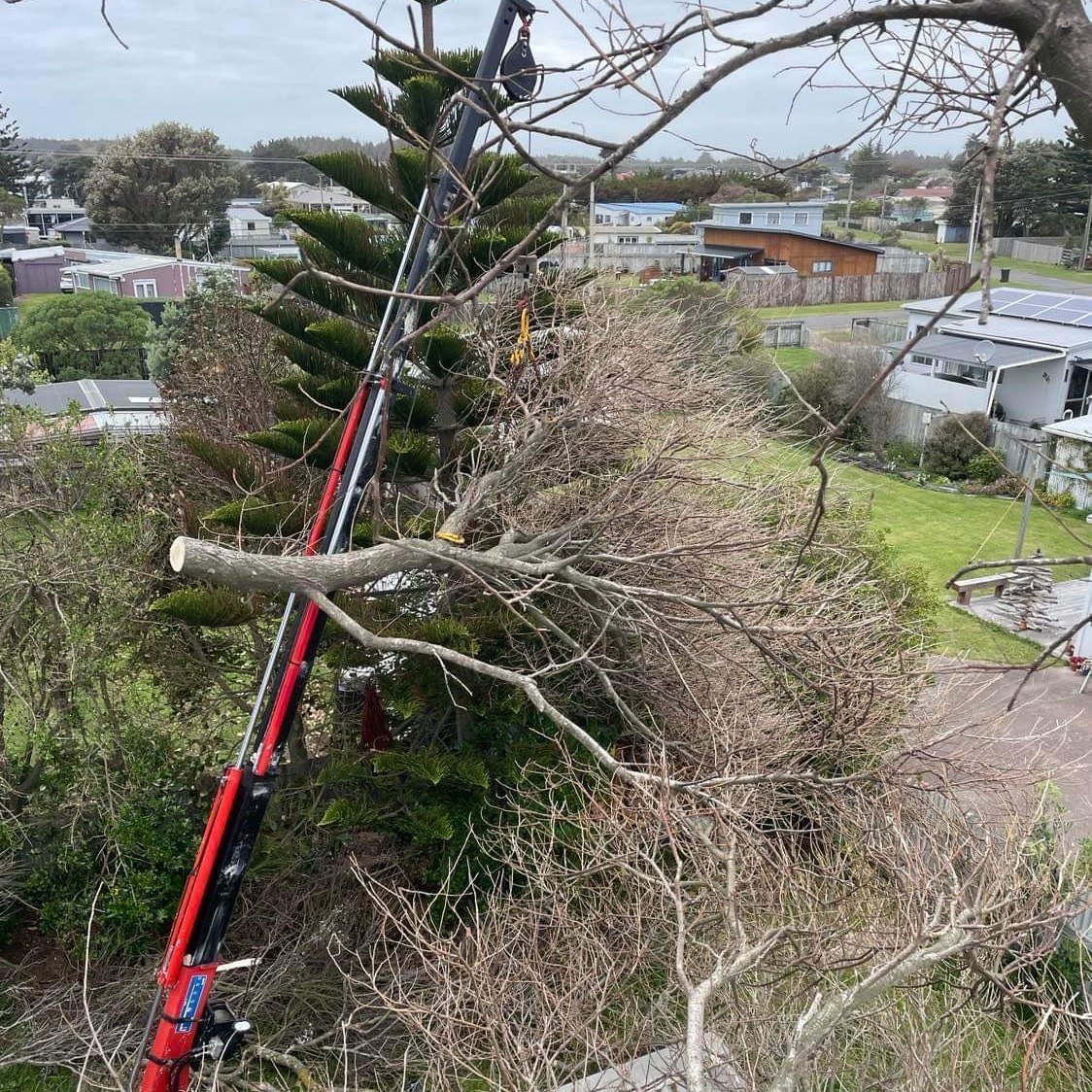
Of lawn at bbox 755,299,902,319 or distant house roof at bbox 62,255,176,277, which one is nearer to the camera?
lawn at bbox 755,299,902,319

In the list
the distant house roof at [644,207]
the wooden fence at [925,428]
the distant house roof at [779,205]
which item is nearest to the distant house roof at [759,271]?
the distant house roof at [779,205]

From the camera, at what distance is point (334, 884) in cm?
613

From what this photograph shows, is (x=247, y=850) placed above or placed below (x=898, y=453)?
above

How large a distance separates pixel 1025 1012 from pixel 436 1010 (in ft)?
13.9

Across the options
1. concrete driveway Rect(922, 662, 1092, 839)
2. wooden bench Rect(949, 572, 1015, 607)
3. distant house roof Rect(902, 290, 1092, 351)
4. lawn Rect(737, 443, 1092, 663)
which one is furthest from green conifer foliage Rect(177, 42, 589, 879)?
distant house roof Rect(902, 290, 1092, 351)

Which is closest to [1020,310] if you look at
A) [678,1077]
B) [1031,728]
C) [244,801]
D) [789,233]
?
[789,233]

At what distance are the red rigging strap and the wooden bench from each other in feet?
34.2

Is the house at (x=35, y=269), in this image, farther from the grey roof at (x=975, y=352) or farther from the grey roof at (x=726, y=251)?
the grey roof at (x=975, y=352)

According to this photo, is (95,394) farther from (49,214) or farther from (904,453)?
(49,214)

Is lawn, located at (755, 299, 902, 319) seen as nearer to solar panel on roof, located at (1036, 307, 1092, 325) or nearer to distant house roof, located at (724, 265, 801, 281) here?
distant house roof, located at (724, 265, 801, 281)

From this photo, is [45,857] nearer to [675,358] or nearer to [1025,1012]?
[675,358]

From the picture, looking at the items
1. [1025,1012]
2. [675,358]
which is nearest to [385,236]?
[675,358]

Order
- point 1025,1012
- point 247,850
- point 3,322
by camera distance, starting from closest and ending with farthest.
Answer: point 247,850, point 1025,1012, point 3,322

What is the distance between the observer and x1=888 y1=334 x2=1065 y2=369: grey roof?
59.1 ft
